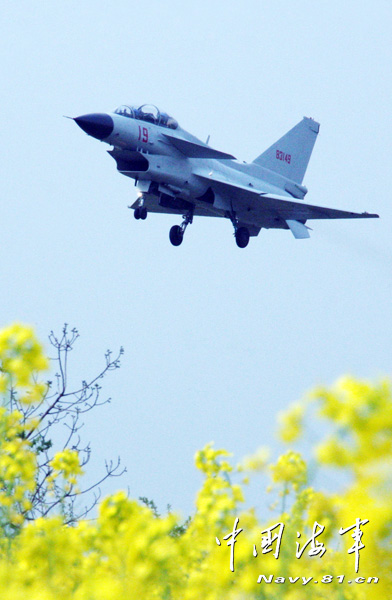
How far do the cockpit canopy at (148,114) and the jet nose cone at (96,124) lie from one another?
0.73m

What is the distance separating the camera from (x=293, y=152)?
34.0 m

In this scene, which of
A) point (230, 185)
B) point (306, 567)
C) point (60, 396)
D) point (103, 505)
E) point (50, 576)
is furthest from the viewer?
point (230, 185)

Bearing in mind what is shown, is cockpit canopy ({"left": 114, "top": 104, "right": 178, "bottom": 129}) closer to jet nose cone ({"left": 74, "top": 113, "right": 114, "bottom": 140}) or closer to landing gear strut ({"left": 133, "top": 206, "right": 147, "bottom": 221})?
jet nose cone ({"left": 74, "top": 113, "right": 114, "bottom": 140})

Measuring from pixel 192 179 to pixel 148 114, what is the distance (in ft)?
8.13

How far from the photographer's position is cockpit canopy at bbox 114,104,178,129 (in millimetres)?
23812

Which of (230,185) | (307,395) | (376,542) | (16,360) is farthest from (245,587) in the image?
(230,185)

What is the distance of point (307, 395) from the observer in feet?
10.2

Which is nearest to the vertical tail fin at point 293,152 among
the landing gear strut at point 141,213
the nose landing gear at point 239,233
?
the nose landing gear at point 239,233

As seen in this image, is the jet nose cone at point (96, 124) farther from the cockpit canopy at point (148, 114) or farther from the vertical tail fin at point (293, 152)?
the vertical tail fin at point (293, 152)

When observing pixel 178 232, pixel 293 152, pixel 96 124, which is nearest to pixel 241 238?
pixel 178 232

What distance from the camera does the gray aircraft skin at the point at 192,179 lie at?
78.0 feet

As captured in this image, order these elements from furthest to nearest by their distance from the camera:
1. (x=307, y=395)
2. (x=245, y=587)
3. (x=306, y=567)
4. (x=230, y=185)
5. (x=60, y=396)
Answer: (x=230, y=185), (x=60, y=396), (x=306, y=567), (x=245, y=587), (x=307, y=395)

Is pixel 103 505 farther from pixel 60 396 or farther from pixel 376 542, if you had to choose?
pixel 60 396

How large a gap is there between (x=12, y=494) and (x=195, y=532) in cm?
123
